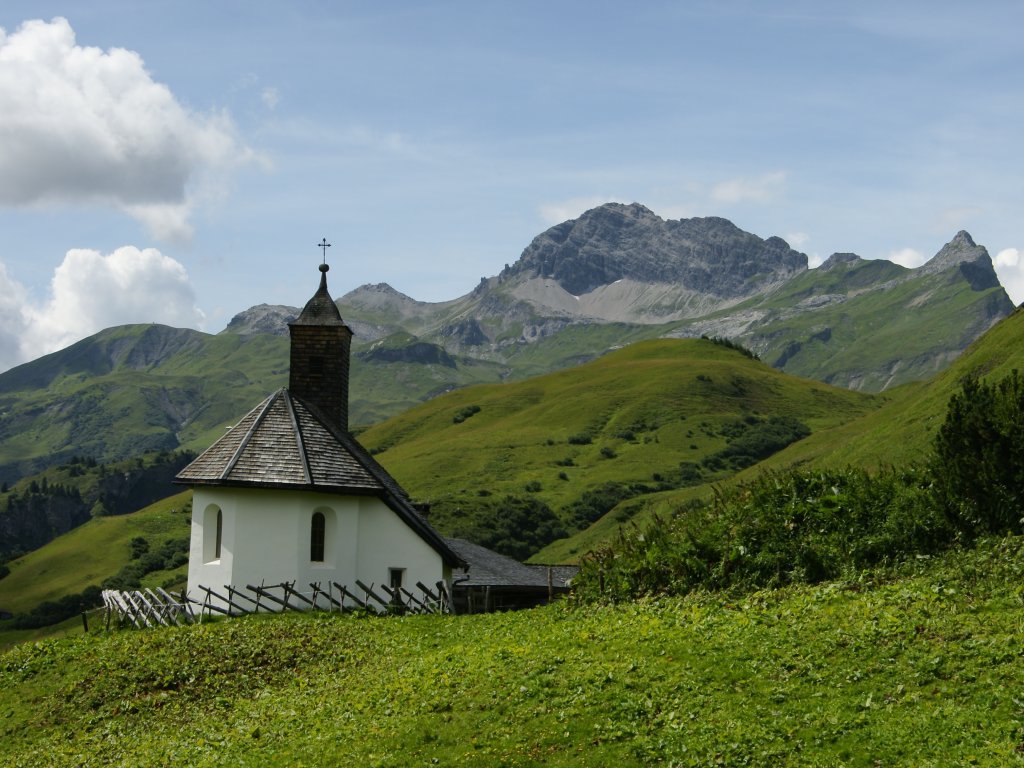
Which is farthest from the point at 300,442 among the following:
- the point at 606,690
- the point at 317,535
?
the point at 606,690

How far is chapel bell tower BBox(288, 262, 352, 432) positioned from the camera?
1788 inches

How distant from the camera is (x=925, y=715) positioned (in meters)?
→ 15.5

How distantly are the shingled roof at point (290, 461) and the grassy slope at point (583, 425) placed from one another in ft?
212

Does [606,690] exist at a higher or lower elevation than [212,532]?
lower

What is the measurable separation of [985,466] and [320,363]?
28.6 m

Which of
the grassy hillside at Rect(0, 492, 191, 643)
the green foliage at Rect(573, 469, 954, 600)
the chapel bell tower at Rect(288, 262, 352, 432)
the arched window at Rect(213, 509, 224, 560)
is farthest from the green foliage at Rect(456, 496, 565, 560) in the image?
the green foliage at Rect(573, 469, 954, 600)

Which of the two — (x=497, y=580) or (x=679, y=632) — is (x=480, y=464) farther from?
(x=679, y=632)

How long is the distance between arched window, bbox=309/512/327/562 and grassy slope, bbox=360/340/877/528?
65.8 meters

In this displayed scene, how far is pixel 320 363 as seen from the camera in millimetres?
45812

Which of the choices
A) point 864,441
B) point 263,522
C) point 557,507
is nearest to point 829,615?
point 263,522

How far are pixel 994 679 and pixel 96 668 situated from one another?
70.0 feet

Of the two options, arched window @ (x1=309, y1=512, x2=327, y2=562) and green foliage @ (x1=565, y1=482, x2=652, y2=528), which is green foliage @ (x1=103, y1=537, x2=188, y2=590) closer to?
green foliage @ (x1=565, y1=482, x2=652, y2=528)

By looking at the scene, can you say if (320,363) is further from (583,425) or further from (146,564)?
(583,425)

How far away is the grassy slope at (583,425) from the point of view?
5202 inches
